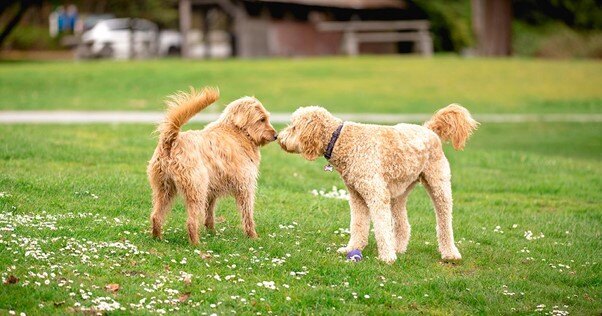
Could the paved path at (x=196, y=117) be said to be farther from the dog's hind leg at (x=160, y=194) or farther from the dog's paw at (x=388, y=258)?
the dog's paw at (x=388, y=258)

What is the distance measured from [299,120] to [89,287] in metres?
2.70

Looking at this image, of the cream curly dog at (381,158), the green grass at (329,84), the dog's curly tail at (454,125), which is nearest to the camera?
the cream curly dog at (381,158)

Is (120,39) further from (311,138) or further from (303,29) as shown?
(311,138)

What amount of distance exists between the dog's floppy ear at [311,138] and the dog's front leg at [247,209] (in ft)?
2.70

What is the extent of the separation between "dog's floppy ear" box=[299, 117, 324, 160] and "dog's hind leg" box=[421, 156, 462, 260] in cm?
116

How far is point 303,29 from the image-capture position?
4359 cm

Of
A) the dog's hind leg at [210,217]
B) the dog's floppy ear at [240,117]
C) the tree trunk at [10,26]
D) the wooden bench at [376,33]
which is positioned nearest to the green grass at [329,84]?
the tree trunk at [10,26]

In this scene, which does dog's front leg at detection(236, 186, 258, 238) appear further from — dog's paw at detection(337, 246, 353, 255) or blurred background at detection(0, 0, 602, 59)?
blurred background at detection(0, 0, 602, 59)

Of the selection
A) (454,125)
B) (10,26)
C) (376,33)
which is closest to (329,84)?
(10,26)

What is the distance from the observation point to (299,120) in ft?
28.7

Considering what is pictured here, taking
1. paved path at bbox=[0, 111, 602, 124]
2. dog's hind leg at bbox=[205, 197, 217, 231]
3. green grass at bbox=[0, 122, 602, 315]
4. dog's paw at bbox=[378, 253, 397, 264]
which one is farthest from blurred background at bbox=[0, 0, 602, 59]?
dog's paw at bbox=[378, 253, 397, 264]

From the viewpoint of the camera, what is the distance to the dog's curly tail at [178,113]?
332 inches

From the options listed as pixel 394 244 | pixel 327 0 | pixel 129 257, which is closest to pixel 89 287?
pixel 129 257

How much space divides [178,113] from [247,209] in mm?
1332
